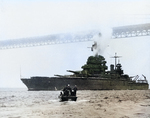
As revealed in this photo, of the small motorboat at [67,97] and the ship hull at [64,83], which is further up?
the ship hull at [64,83]

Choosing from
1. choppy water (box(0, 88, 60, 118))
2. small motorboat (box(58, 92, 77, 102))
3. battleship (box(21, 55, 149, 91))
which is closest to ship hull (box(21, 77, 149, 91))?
battleship (box(21, 55, 149, 91))

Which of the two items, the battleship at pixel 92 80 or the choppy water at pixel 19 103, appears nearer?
the choppy water at pixel 19 103

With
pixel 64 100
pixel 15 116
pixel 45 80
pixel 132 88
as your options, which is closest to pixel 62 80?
pixel 45 80

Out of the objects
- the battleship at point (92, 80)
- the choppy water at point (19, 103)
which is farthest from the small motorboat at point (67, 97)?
the battleship at point (92, 80)

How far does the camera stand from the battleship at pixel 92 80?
60156mm

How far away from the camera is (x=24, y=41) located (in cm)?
5550

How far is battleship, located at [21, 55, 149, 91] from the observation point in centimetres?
6016

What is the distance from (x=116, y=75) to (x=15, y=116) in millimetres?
53087

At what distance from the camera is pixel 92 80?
62.7m

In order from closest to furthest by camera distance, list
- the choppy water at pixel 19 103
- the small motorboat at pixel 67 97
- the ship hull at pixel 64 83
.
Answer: the choppy water at pixel 19 103
the small motorboat at pixel 67 97
the ship hull at pixel 64 83

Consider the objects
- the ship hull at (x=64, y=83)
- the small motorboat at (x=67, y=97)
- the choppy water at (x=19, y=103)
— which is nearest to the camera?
the choppy water at (x=19, y=103)

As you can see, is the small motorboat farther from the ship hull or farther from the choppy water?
the ship hull

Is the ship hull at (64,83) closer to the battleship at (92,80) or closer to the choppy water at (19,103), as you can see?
the battleship at (92,80)

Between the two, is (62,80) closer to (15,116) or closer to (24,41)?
Answer: (24,41)
